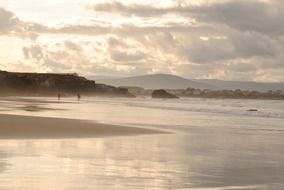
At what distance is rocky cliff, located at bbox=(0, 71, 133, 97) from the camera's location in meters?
153

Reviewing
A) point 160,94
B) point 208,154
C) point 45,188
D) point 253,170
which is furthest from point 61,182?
point 160,94

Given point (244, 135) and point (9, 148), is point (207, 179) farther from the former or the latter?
point (244, 135)

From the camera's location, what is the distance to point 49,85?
570ft

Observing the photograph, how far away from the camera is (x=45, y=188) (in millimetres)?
9836

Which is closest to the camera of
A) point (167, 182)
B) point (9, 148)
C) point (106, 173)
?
point (167, 182)

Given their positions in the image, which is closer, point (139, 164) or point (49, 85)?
point (139, 164)

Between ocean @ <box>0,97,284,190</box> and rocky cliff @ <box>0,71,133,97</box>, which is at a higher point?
rocky cliff @ <box>0,71,133,97</box>

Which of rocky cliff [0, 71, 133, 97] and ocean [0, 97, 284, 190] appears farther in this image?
rocky cliff [0, 71, 133, 97]

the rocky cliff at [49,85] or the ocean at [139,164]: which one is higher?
the rocky cliff at [49,85]

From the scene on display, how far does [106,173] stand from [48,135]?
9.46 m

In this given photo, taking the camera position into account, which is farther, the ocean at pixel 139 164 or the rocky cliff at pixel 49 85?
the rocky cliff at pixel 49 85

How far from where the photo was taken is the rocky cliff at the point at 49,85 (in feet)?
501

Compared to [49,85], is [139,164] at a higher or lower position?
lower

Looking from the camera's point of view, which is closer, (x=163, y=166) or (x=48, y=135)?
(x=163, y=166)
